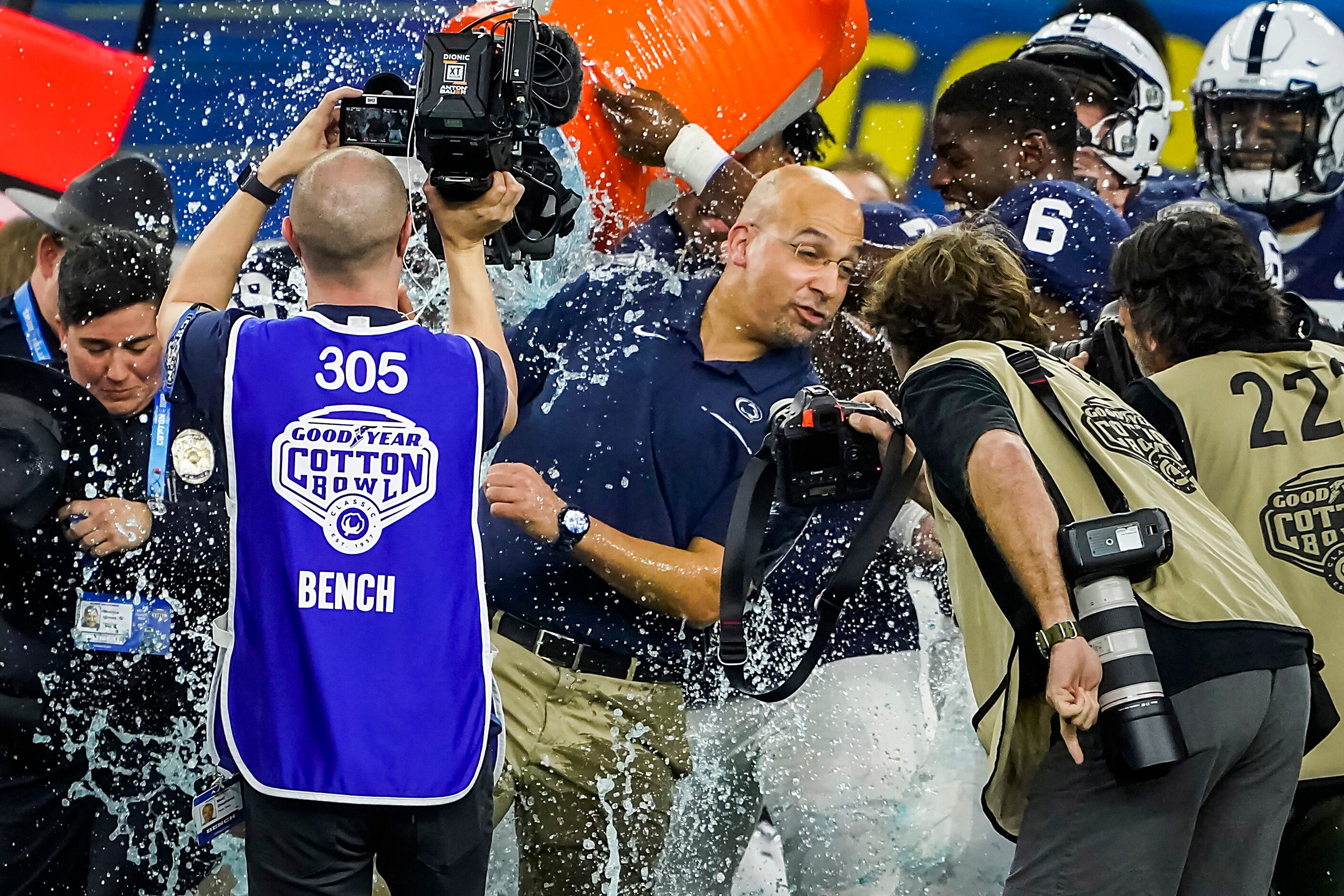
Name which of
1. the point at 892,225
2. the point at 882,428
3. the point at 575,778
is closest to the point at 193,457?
the point at 575,778

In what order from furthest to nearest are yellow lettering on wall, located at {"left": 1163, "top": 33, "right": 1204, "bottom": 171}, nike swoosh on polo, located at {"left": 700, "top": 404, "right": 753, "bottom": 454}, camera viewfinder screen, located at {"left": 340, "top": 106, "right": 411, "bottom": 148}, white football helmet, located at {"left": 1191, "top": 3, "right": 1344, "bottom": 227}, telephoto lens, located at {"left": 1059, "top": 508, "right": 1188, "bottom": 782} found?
yellow lettering on wall, located at {"left": 1163, "top": 33, "right": 1204, "bottom": 171} → white football helmet, located at {"left": 1191, "top": 3, "right": 1344, "bottom": 227} → nike swoosh on polo, located at {"left": 700, "top": 404, "right": 753, "bottom": 454} → camera viewfinder screen, located at {"left": 340, "top": 106, "right": 411, "bottom": 148} → telephoto lens, located at {"left": 1059, "top": 508, "right": 1188, "bottom": 782}

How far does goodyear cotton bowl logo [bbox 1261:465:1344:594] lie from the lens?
2727 mm

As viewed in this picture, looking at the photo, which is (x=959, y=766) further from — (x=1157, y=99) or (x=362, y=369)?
(x=1157, y=99)

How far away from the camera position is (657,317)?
3.54 metres

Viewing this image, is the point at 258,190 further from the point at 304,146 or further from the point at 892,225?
the point at 892,225

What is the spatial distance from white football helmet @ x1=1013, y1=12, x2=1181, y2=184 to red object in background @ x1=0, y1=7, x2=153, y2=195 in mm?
3792

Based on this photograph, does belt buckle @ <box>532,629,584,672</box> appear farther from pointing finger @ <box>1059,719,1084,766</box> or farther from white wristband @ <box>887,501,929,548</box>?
pointing finger @ <box>1059,719,1084,766</box>

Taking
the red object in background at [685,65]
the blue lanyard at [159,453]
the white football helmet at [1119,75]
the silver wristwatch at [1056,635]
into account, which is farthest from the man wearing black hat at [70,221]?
the white football helmet at [1119,75]

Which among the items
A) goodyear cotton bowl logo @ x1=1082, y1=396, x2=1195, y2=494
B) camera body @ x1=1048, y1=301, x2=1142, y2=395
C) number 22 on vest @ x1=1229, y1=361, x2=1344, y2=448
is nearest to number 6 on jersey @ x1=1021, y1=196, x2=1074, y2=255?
camera body @ x1=1048, y1=301, x2=1142, y2=395

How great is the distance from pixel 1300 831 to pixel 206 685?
2.43m

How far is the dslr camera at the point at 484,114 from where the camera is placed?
8.34 feet

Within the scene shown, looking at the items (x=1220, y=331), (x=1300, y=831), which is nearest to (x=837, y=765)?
(x=1300, y=831)

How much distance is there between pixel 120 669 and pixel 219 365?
1.38 m

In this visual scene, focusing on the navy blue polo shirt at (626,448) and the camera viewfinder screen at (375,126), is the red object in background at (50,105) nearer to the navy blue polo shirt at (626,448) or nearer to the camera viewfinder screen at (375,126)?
the navy blue polo shirt at (626,448)
